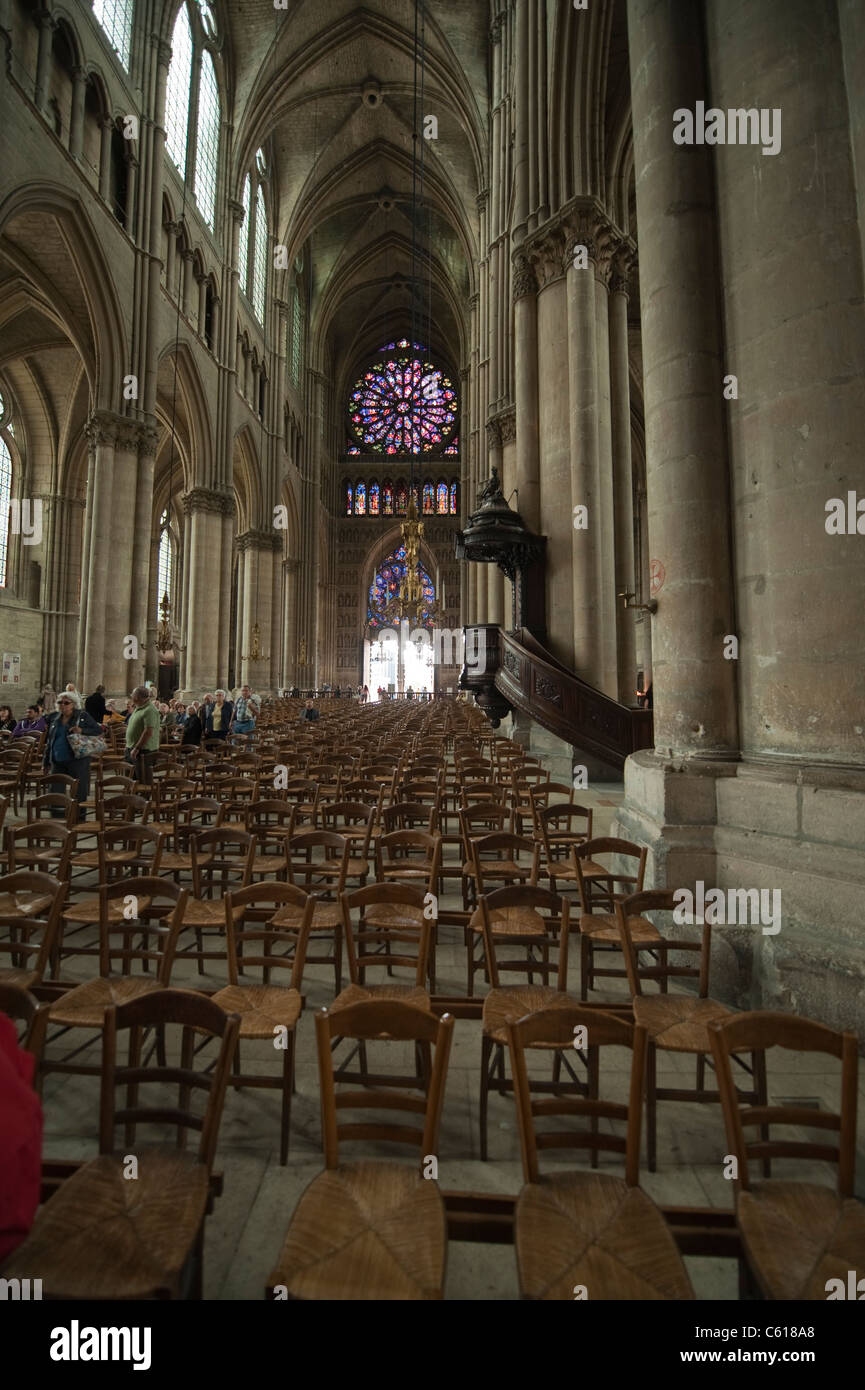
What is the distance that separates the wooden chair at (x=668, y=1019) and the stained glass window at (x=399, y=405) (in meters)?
45.5

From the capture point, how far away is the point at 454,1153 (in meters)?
2.43

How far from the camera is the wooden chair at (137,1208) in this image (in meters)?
1.49

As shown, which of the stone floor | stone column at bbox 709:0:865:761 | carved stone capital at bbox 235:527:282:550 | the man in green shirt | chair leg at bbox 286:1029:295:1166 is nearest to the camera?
the stone floor

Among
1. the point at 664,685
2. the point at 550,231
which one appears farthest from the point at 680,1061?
the point at 550,231

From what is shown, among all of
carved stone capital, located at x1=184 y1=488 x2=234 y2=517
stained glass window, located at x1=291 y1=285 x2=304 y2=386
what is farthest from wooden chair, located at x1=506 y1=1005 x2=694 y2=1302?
stained glass window, located at x1=291 y1=285 x2=304 y2=386

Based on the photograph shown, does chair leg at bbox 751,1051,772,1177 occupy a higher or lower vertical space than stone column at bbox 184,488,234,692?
lower

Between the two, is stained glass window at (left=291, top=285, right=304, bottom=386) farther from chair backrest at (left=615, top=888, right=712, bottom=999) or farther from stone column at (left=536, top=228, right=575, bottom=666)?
chair backrest at (left=615, top=888, right=712, bottom=999)

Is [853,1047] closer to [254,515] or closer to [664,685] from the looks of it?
[664,685]

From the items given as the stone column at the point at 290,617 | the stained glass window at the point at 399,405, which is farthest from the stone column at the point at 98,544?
the stained glass window at the point at 399,405

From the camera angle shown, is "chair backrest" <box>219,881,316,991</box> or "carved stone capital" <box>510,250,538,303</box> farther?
"carved stone capital" <box>510,250,538,303</box>

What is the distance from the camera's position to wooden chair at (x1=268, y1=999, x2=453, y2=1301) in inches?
58.9

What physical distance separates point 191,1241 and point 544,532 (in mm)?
12528

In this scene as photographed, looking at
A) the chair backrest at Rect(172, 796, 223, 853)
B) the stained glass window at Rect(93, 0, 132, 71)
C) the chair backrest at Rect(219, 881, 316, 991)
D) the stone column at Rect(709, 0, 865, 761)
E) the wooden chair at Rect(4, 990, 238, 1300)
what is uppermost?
the stained glass window at Rect(93, 0, 132, 71)

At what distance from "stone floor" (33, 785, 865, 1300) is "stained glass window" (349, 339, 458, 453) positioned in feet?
151
